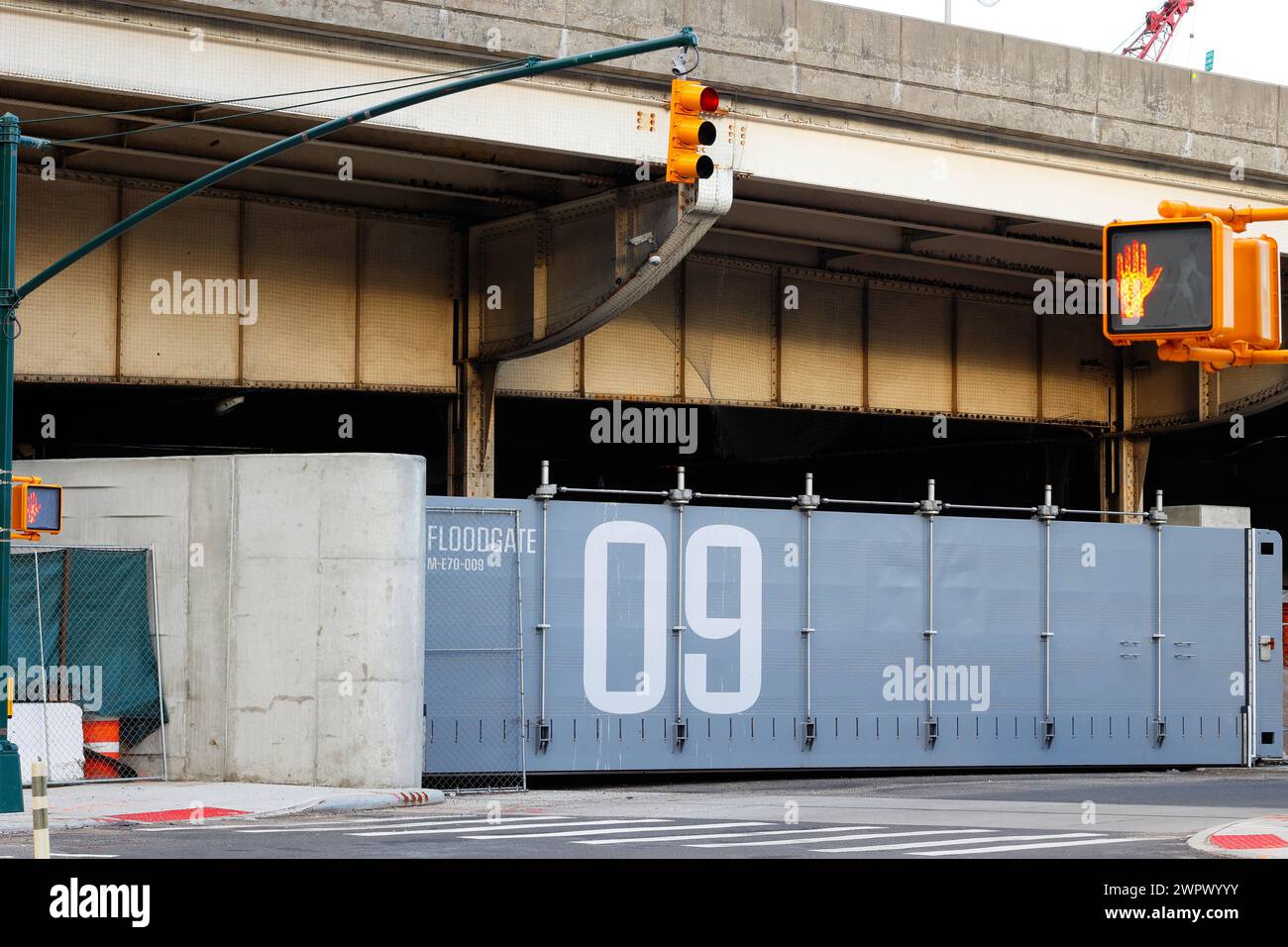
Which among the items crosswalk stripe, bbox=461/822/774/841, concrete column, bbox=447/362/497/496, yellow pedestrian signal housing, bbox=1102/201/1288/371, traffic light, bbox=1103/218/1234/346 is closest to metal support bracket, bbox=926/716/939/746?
concrete column, bbox=447/362/497/496

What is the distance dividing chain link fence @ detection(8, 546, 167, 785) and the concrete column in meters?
7.45

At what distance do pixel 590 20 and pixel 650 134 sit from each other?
1717 mm

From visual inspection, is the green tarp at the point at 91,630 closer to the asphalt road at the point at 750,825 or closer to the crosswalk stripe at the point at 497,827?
the asphalt road at the point at 750,825

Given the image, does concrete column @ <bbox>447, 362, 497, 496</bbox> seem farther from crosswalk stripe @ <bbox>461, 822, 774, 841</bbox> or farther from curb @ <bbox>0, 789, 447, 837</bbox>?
crosswalk stripe @ <bbox>461, 822, 774, 841</bbox>

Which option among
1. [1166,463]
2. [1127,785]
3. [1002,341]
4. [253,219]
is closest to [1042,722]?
[1127,785]

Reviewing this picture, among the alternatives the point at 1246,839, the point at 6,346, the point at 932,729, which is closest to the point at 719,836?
the point at 1246,839

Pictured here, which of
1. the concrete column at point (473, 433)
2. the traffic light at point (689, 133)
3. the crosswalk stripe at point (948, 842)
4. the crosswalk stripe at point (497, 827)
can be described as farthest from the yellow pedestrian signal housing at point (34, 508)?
the concrete column at point (473, 433)

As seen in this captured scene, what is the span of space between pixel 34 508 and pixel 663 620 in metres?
8.69

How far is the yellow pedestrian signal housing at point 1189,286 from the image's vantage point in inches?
482

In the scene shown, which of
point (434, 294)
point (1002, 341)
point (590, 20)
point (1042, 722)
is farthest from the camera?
point (1002, 341)

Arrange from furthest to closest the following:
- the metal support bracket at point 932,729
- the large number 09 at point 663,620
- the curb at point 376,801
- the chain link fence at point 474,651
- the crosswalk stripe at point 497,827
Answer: the metal support bracket at point 932,729, the large number 09 at point 663,620, the chain link fence at point 474,651, the curb at point 376,801, the crosswalk stripe at point 497,827

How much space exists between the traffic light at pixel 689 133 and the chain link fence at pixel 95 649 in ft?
31.8

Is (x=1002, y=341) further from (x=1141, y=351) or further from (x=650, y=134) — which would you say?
(x=650, y=134)

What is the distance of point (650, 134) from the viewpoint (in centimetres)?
2506
